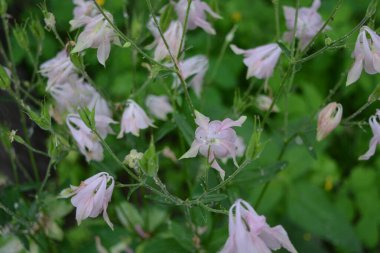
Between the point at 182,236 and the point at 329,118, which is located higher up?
the point at 329,118

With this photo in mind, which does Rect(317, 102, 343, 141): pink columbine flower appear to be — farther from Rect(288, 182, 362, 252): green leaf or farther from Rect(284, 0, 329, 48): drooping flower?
Rect(288, 182, 362, 252): green leaf

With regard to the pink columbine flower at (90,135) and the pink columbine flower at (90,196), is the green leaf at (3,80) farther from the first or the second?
the pink columbine flower at (90,196)

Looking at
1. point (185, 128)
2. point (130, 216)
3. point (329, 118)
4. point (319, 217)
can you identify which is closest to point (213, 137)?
point (185, 128)

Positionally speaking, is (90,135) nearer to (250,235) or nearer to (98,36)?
(98,36)

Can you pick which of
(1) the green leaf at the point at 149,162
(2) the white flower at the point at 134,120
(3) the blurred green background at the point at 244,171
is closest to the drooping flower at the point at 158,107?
(3) the blurred green background at the point at 244,171

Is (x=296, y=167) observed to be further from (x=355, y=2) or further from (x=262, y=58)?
(x=355, y=2)

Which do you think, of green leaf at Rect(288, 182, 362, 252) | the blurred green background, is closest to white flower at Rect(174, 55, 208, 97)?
the blurred green background
